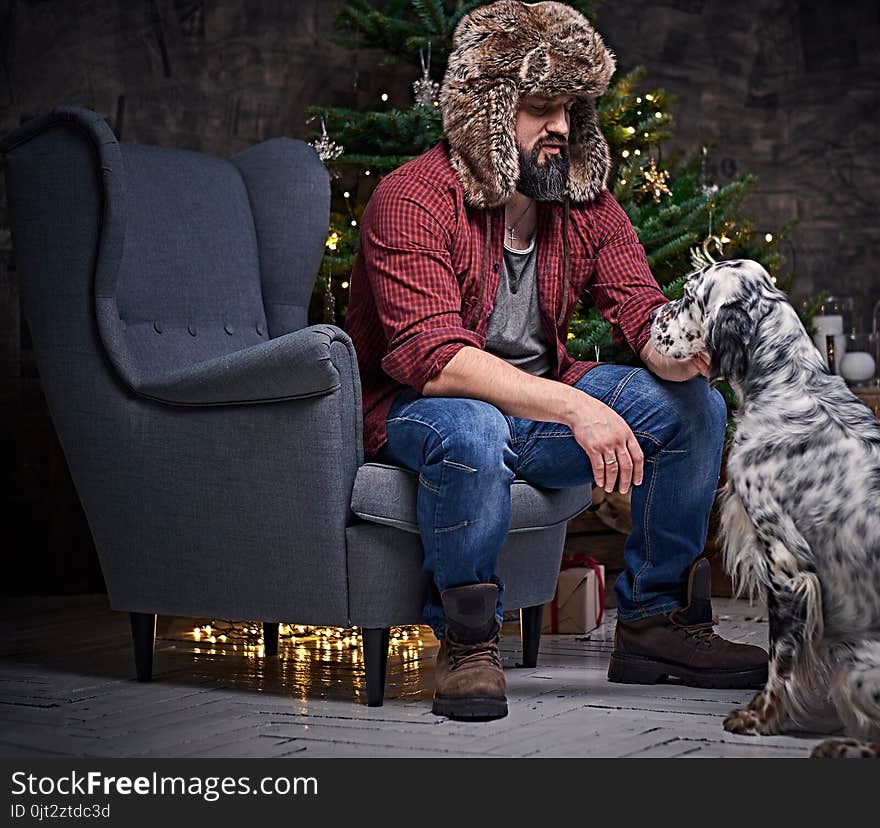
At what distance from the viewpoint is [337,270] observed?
4152mm

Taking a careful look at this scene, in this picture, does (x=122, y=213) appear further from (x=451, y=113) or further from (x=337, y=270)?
(x=337, y=270)

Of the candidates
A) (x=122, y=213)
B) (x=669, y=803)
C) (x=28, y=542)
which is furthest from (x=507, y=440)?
(x=28, y=542)

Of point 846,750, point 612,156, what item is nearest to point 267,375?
point 846,750

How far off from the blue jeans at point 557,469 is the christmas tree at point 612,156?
1279 mm

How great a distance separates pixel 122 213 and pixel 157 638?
1.38 m

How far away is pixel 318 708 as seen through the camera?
8.18ft

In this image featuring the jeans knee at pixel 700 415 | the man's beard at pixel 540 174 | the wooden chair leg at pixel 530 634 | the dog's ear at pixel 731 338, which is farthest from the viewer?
the wooden chair leg at pixel 530 634

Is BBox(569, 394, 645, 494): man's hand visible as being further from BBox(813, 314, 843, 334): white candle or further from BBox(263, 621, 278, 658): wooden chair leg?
BBox(813, 314, 843, 334): white candle

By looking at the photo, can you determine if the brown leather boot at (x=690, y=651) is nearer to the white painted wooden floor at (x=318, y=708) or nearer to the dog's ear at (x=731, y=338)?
the white painted wooden floor at (x=318, y=708)

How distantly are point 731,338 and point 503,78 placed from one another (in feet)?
2.66

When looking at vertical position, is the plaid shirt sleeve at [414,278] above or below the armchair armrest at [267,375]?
above

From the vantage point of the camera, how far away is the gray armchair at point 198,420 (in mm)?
2479

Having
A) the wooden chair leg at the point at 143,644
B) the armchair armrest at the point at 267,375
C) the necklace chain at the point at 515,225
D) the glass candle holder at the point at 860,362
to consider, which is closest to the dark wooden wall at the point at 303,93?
the glass candle holder at the point at 860,362

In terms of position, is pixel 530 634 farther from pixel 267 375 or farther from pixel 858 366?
pixel 858 366
